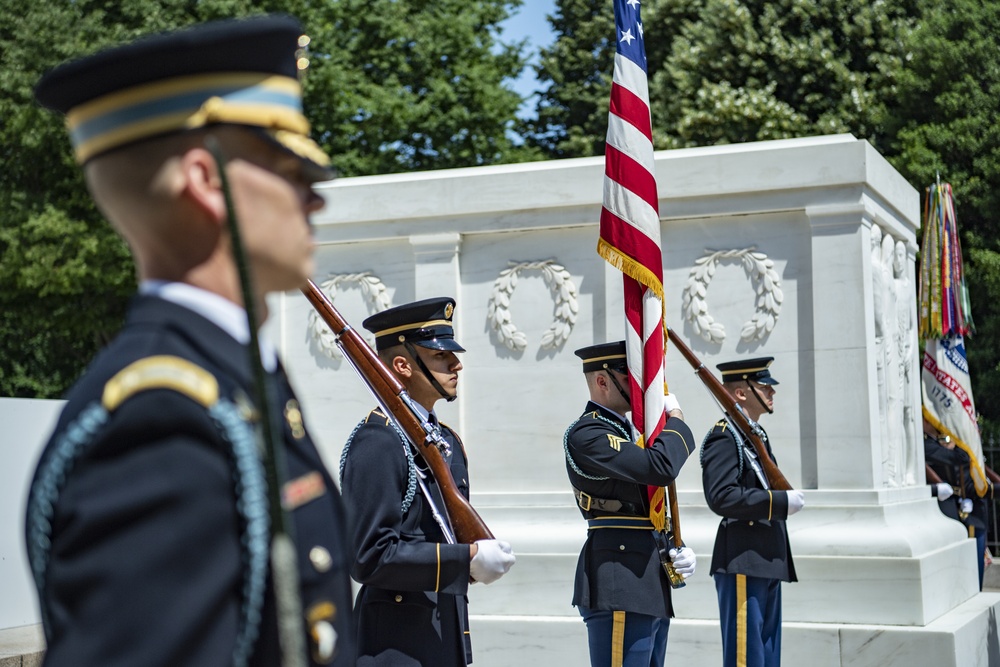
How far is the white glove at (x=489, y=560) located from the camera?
360cm

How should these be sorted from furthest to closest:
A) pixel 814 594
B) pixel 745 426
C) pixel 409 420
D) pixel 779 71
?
pixel 779 71 < pixel 814 594 < pixel 745 426 < pixel 409 420

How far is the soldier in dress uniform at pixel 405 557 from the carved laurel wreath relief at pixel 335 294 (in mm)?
5008

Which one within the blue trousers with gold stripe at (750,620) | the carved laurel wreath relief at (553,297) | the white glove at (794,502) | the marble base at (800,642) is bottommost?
the marble base at (800,642)

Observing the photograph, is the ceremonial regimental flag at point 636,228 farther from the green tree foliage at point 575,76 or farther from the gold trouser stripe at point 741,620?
the green tree foliage at point 575,76

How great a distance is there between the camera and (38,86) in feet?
5.49

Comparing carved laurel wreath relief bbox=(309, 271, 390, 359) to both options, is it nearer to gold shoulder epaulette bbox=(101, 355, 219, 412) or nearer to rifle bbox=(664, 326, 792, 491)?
rifle bbox=(664, 326, 792, 491)

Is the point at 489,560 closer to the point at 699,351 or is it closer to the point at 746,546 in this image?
the point at 746,546

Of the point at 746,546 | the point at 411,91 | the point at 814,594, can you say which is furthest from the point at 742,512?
the point at 411,91

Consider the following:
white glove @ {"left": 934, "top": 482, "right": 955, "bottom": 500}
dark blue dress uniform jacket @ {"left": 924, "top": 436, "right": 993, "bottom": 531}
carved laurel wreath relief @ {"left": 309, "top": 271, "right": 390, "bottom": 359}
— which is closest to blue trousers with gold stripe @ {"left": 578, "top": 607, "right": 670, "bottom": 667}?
carved laurel wreath relief @ {"left": 309, "top": 271, "right": 390, "bottom": 359}

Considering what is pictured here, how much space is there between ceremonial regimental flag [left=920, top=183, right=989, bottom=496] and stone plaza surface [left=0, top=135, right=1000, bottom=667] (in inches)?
60.1

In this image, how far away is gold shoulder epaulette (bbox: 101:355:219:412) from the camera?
1.42m

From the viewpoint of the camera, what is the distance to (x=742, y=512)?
659 centimetres

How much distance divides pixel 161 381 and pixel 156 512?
0.16 m

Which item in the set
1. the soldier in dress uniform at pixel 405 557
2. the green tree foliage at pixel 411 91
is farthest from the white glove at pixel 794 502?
the green tree foliage at pixel 411 91
